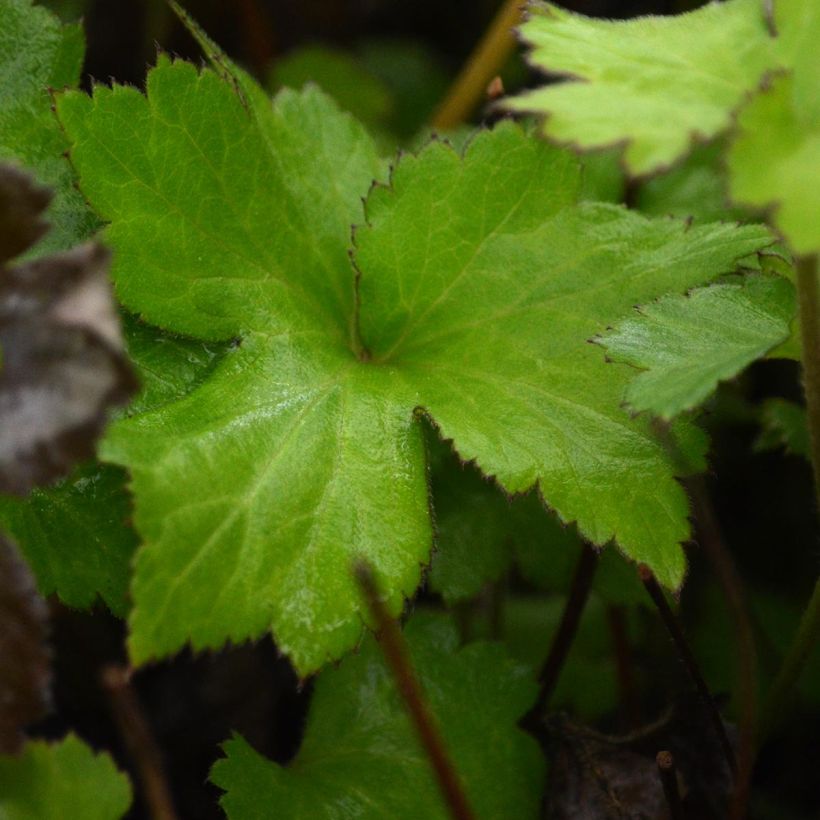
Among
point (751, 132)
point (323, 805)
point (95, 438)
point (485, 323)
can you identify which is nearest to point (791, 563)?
point (485, 323)

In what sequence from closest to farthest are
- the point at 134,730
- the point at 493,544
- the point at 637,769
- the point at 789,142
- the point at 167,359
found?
the point at 134,730
the point at 789,142
the point at 167,359
the point at 637,769
the point at 493,544

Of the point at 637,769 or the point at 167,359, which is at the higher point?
the point at 167,359

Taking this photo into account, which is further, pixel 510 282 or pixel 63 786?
pixel 510 282

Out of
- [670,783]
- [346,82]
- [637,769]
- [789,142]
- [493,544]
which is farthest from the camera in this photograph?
[346,82]

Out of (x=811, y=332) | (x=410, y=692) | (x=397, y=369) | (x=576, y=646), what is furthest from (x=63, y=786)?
(x=576, y=646)

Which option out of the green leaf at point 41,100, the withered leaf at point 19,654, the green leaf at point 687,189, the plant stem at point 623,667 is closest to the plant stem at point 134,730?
the withered leaf at point 19,654

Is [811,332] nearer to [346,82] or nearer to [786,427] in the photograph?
[786,427]

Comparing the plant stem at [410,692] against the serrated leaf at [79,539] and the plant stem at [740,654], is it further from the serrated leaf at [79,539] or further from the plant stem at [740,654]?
the serrated leaf at [79,539]
